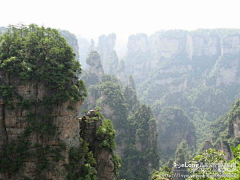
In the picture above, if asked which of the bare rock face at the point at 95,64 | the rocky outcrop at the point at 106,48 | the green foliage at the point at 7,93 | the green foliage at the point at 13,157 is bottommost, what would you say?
the green foliage at the point at 13,157

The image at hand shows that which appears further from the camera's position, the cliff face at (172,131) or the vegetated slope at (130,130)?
the cliff face at (172,131)

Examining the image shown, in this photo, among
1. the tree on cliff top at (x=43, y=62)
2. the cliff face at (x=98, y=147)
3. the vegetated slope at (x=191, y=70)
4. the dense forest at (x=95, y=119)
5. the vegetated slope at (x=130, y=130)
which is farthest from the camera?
the vegetated slope at (x=191, y=70)

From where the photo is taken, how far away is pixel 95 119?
22844 millimetres

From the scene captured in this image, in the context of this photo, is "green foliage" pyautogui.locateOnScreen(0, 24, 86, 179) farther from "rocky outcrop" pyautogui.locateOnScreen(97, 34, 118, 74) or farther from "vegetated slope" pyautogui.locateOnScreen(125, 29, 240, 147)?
"rocky outcrop" pyautogui.locateOnScreen(97, 34, 118, 74)

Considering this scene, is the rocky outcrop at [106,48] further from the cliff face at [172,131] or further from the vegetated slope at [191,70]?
the cliff face at [172,131]

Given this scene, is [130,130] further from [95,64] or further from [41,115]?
[41,115]

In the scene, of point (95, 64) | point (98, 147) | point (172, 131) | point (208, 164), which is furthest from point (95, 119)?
point (95, 64)

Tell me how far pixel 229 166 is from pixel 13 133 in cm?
1623

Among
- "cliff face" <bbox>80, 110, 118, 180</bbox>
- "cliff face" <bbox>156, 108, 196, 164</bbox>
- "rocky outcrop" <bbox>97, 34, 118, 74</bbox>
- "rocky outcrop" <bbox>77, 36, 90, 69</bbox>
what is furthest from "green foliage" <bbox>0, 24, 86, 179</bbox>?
"rocky outcrop" <bbox>77, 36, 90, 69</bbox>

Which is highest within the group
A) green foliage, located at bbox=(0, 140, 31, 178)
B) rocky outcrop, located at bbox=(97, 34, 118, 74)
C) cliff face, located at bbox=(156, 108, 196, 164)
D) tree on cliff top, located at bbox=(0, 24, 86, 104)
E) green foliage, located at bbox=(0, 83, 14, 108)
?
rocky outcrop, located at bbox=(97, 34, 118, 74)

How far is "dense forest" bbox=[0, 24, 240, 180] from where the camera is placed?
19.0 m

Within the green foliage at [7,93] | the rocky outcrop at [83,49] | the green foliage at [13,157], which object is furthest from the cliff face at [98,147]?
the rocky outcrop at [83,49]

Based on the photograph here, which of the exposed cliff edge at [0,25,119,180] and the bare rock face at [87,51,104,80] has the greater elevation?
the bare rock face at [87,51,104,80]

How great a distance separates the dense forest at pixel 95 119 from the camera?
1902 cm
